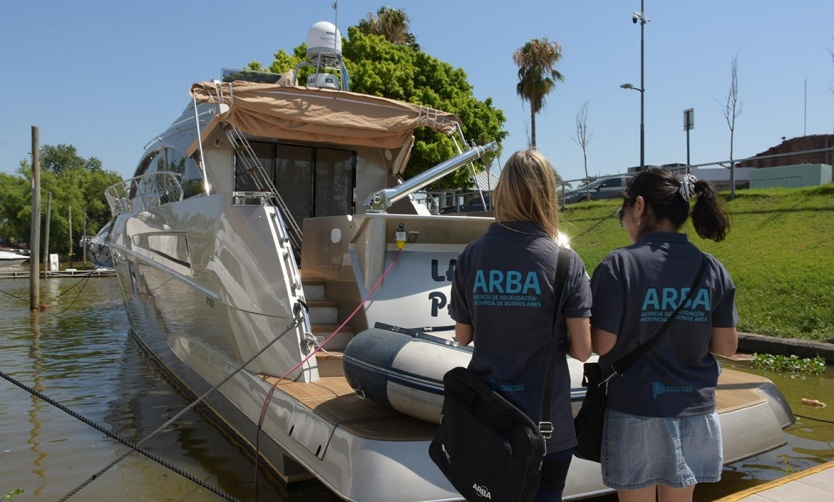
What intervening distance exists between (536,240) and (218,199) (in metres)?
3.78

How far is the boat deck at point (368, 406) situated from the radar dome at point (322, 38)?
176 inches

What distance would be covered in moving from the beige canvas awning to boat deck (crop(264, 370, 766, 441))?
7.98ft

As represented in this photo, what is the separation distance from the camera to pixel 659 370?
7.20 feet

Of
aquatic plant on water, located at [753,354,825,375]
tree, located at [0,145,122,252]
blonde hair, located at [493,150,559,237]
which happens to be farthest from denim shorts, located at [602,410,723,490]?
tree, located at [0,145,122,252]

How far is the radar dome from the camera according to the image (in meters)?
7.70

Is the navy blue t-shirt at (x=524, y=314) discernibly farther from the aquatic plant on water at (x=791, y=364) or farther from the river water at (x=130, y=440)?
the aquatic plant on water at (x=791, y=364)

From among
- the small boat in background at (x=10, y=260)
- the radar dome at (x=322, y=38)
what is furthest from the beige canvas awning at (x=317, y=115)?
the small boat in background at (x=10, y=260)

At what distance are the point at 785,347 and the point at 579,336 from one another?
8.05 metres

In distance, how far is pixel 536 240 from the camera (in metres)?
2.16

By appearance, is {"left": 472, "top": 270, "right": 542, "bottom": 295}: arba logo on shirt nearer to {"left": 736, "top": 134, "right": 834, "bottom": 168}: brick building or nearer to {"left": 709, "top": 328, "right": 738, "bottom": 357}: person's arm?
{"left": 709, "top": 328, "right": 738, "bottom": 357}: person's arm

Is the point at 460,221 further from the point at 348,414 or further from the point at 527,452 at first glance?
the point at 527,452

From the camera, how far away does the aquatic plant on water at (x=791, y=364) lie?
803 centimetres

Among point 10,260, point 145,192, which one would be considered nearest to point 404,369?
point 145,192

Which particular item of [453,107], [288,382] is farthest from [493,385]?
[453,107]
